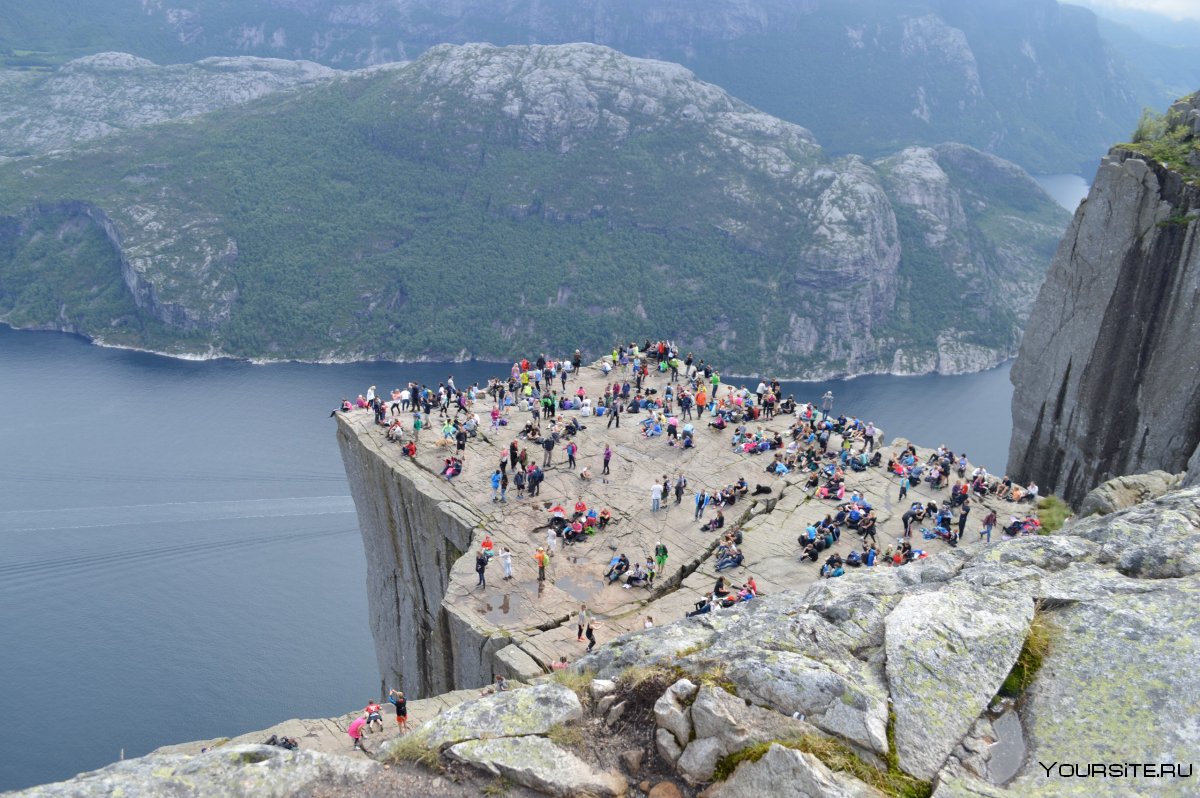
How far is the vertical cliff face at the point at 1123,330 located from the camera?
33.8 meters

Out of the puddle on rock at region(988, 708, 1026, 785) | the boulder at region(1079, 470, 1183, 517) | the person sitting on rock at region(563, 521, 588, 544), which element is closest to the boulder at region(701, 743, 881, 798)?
the puddle on rock at region(988, 708, 1026, 785)

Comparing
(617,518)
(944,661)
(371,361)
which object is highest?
(944,661)

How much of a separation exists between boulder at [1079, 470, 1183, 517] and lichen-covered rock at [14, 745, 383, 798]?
21646 mm

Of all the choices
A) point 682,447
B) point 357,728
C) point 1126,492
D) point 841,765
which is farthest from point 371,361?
point 841,765

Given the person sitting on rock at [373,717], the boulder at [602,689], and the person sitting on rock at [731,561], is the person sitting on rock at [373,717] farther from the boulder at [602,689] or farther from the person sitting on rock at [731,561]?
the person sitting on rock at [731,561]

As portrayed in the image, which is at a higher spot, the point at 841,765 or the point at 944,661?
the point at 944,661

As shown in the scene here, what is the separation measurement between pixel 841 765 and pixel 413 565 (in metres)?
28.2

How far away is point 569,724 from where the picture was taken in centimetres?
1630

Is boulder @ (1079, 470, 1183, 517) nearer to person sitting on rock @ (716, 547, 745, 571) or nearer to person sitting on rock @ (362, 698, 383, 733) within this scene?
person sitting on rock @ (716, 547, 745, 571)

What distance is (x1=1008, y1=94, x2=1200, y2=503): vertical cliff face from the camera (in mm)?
33781

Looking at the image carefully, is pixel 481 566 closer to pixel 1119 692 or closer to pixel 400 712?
pixel 400 712

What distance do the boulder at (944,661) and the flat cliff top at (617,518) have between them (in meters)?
14.1

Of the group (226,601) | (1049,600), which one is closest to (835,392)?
(226,601)

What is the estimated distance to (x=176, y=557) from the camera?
97.4 m
